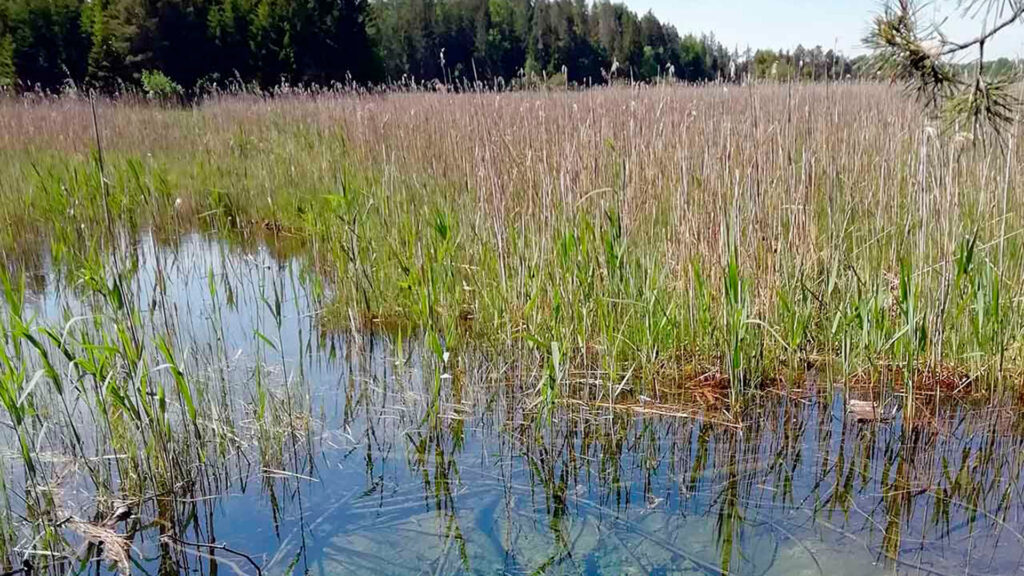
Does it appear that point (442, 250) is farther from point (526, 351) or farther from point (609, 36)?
point (609, 36)

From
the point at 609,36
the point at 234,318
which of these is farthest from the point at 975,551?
the point at 609,36

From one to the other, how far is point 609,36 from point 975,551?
4250cm

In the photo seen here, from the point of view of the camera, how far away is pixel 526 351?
2.76 m

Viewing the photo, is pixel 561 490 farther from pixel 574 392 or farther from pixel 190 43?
pixel 190 43

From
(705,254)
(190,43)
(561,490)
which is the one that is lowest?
(561,490)

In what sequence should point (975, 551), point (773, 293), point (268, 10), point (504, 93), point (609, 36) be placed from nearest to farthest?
point (975, 551) < point (773, 293) < point (504, 93) < point (268, 10) < point (609, 36)

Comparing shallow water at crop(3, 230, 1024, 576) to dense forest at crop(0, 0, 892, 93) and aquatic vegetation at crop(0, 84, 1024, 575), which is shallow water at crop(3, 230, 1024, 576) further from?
dense forest at crop(0, 0, 892, 93)

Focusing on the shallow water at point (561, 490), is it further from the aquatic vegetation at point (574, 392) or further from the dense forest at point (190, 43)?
the dense forest at point (190, 43)

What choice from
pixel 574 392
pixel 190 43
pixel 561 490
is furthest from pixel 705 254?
pixel 190 43

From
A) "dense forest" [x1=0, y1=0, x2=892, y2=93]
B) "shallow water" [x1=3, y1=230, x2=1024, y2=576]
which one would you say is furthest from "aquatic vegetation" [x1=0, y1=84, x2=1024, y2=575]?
"dense forest" [x1=0, y1=0, x2=892, y2=93]

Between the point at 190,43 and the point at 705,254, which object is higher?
the point at 190,43

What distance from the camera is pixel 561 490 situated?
2100mm

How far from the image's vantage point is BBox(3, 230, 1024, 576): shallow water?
1814mm

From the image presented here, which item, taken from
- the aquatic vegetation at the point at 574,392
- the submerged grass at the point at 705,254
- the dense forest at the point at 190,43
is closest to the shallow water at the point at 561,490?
the aquatic vegetation at the point at 574,392
